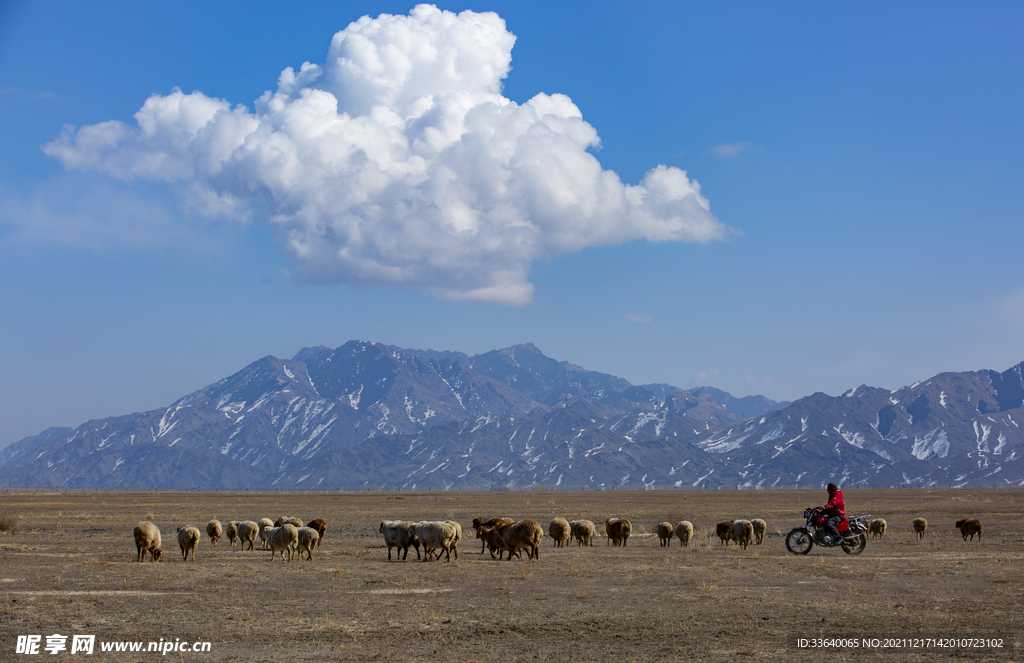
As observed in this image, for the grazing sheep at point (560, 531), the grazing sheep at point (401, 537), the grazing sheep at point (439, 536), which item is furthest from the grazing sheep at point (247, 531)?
the grazing sheep at point (560, 531)

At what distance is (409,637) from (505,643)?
6.17ft

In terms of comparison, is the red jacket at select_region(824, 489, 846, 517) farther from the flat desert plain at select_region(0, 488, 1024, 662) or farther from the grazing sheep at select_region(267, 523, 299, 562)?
the grazing sheep at select_region(267, 523, 299, 562)

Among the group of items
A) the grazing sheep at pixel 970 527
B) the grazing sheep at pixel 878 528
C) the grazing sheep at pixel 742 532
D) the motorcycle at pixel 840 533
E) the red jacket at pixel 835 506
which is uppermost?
the red jacket at pixel 835 506

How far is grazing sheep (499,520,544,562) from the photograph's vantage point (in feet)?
91.8

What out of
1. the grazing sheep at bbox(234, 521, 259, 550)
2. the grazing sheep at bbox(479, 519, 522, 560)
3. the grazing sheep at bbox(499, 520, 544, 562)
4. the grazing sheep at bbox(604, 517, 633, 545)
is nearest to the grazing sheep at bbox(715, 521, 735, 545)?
the grazing sheep at bbox(604, 517, 633, 545)

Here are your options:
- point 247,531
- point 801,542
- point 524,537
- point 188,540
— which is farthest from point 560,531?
point 188,540

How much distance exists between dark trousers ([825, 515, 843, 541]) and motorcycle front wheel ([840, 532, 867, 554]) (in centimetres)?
82

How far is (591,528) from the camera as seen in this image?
36094 mm

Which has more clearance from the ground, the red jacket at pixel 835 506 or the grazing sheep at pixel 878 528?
the red jacket at pixel 835 506

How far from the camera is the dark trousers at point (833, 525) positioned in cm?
2566

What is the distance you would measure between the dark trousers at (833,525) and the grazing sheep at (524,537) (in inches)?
379

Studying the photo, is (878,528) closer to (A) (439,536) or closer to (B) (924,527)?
(B) (924,527)

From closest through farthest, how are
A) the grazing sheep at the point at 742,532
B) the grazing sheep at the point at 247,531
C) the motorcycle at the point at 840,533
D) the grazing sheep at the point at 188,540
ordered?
the motorcycle at the point at 840,533, the grazing sheep at the point at 188,540, the grazing sheep at the point at 742,532, the grazing sheep at the point at 247,531

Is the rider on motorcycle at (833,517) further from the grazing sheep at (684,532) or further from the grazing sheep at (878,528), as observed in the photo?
the grazing sheep at (878,528)
